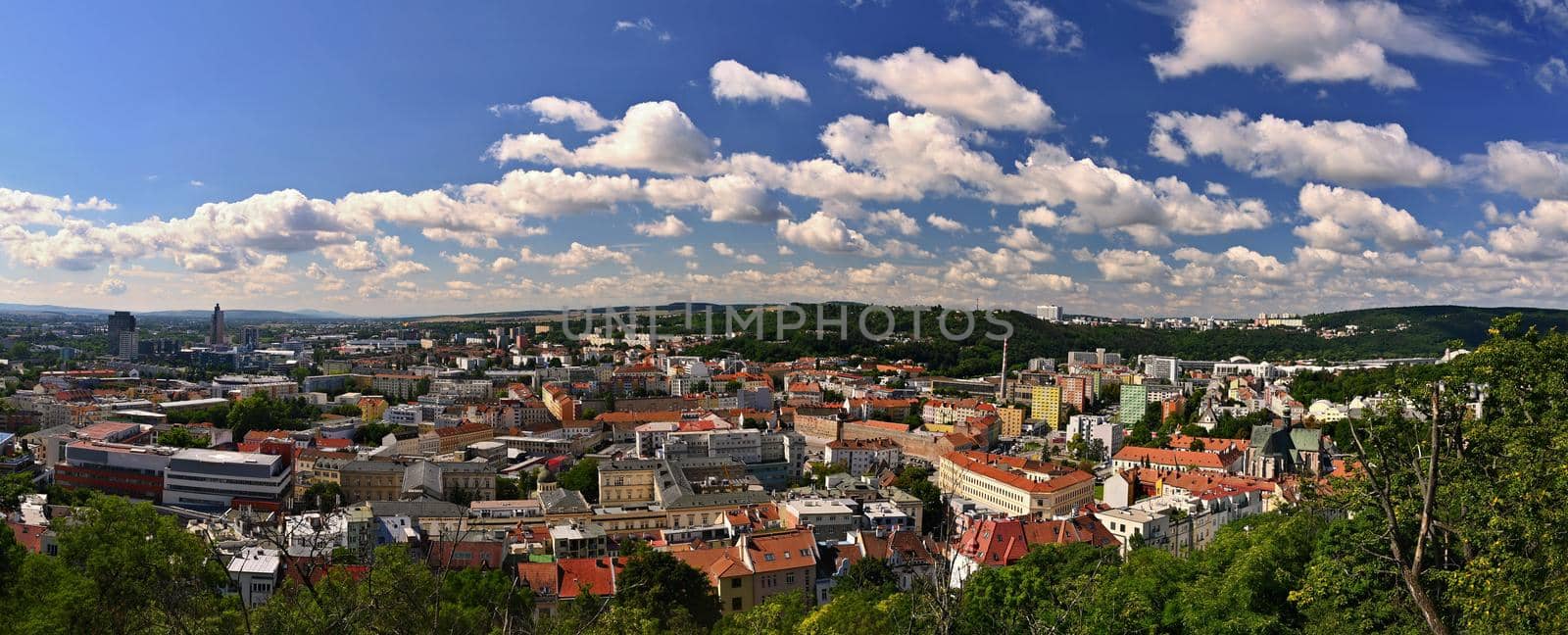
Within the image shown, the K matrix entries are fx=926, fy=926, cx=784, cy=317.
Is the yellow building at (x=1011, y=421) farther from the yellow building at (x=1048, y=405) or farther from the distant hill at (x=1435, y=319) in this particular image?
the distant hill at (x=1435, y=319)

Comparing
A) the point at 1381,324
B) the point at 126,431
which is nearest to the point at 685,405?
the point at 126,431

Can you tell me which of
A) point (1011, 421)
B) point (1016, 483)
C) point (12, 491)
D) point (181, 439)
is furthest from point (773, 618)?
point (1011, 421)

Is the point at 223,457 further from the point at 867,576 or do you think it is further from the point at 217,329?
the point at 217,329

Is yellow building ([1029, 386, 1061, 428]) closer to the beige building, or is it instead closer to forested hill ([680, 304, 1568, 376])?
the beige building

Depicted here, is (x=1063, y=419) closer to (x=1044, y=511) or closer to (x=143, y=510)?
(x=1044, y=511)

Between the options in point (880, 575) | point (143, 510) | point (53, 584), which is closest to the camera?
point (53, 584)

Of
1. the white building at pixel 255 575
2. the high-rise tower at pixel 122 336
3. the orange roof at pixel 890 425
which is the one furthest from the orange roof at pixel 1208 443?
the high-rise tower at pixel 122 336

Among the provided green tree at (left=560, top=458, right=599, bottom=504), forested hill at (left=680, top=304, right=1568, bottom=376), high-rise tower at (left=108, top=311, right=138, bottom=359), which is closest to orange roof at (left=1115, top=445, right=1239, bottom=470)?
green tree at (left=560, top=458, right=599, bottom=504)

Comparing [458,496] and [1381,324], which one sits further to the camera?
[1381,324]
